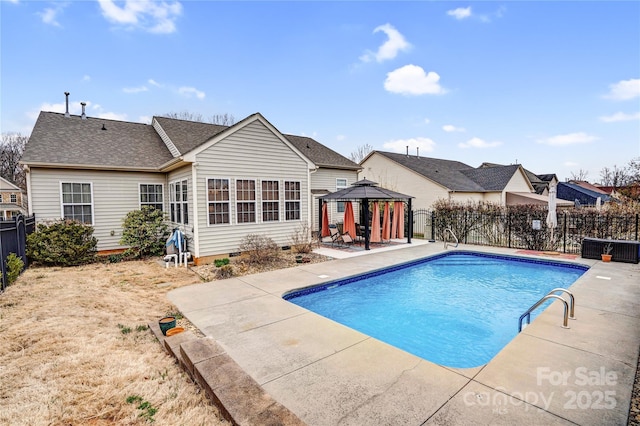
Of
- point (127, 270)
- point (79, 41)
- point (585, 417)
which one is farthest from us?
point (79, 41)

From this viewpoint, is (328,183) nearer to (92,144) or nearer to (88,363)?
(92,144)

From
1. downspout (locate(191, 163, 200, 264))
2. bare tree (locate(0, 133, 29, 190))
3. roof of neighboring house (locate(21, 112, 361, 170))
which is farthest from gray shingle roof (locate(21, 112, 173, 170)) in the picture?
bare tree (locate(0, 133, 29, 190))

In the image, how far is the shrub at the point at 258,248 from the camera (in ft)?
32.3

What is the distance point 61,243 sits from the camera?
949cm

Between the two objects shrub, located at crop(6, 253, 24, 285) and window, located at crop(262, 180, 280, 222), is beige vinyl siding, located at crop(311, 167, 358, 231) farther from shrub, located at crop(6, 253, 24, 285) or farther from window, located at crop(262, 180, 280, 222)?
shrub, located at crop(6, 253, 24, 285)

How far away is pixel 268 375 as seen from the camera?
11.7 feet

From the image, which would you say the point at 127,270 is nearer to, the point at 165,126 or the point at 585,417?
the point at 165,126

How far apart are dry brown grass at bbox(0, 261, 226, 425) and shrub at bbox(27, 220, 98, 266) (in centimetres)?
264

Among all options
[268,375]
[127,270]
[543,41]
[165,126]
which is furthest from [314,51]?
[268,375]

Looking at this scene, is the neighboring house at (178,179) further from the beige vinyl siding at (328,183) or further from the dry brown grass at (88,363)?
the dry brown grass at (88,363)

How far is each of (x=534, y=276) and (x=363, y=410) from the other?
9.09 metres

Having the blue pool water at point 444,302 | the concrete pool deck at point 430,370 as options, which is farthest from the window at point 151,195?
the blue pool water at point 444,302

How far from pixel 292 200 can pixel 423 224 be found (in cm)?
1006

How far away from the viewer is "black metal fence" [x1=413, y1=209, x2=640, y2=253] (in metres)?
11.2
